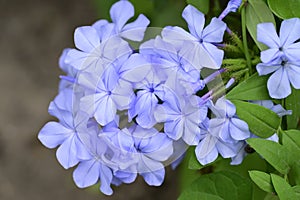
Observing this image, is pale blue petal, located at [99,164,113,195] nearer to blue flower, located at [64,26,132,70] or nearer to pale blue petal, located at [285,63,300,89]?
blue flower, located at [64,26,132,70]

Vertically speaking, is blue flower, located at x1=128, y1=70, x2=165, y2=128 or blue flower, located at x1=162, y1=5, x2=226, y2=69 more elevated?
blue flower, located at x1=162, y1=5, x2=226, y2=69

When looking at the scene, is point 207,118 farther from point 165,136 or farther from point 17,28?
point 17,28

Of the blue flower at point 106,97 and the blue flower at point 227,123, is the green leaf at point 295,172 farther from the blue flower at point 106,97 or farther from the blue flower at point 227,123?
the blue flower at point 106,97

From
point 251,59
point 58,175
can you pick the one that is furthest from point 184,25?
point 58,175

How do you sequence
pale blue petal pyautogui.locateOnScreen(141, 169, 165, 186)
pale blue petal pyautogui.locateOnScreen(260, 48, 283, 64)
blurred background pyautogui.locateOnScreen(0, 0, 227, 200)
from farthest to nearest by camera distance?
1. blurred background pyautogui.locateOnScreen(0, 0, 227, 200)
2. pale blue petal pyautogui.locateOnScreen(141, 169, 165, 186)
3. pale blue petal pyautogui.locateOnScreen(260, 48, 283, 64)

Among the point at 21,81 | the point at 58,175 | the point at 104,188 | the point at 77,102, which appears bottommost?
the point at 58,175

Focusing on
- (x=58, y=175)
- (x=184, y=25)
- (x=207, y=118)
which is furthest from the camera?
(x=58, y=175)

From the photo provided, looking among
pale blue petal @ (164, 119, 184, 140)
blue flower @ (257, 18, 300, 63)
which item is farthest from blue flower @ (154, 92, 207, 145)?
blue flower @ (257, 18, 300, 63)

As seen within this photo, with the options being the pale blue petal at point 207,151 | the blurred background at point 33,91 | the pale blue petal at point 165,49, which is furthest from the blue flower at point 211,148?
the blurred background at point 33,91
